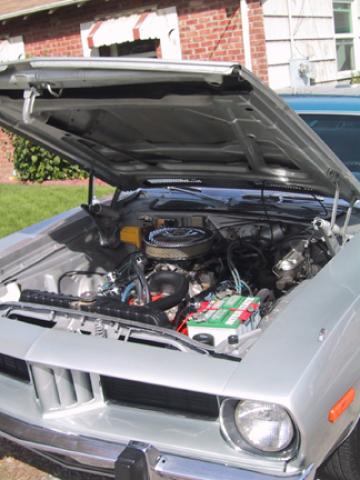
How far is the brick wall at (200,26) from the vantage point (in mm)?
8258

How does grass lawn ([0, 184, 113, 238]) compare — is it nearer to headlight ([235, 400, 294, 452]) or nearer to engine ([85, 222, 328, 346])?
engine ([85, 222, 328, 346])

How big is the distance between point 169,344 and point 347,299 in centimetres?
69

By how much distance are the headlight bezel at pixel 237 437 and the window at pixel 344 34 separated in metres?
9.68

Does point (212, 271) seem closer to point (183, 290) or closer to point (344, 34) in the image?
point (183, 290)

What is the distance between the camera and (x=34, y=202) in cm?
780

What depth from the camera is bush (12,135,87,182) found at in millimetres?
9555

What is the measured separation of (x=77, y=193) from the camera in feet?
26.5

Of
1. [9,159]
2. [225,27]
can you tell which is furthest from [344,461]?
[9,159]

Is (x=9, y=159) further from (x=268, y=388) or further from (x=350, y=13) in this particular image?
(x=268, y=388)

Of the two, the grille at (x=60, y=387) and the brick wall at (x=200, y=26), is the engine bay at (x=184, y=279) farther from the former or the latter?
the brick wall at (x=200, y=26)

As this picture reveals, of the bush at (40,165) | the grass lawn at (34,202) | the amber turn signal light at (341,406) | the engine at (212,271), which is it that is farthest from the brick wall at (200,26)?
the amber turn signal light at (341,406)

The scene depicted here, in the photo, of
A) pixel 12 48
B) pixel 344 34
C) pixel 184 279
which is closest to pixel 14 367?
pixel 184 279

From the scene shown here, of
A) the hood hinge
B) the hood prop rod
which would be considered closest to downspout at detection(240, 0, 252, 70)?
the hood prop rod

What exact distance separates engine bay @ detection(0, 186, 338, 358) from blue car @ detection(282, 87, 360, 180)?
2.17 feet
